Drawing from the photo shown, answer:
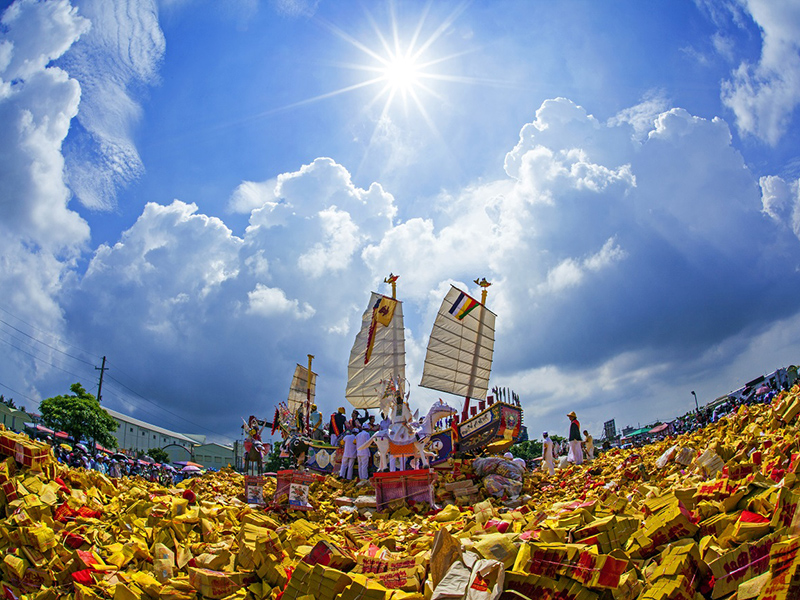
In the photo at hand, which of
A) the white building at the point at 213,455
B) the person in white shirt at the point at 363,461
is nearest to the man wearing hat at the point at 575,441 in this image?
the person in white shirt at the point at 363,461

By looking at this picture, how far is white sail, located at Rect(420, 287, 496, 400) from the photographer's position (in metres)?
33.9

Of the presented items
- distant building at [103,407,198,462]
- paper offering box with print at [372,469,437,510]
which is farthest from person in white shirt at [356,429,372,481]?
distant building at [103,407,198,462]

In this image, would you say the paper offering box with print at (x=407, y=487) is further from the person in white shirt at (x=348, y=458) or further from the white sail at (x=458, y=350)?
the white sail at (x=458, y=350)

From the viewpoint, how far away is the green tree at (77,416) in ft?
122

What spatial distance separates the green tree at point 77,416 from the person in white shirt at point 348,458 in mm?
23538

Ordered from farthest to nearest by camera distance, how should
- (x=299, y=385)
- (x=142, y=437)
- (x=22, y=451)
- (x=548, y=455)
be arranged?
(x=142, y=437)
(x=299, y=385)
(x=548, y=455)
(x=22, y=451)

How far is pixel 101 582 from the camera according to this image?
7855 mm

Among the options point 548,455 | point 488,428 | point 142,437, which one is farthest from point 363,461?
point 142,437

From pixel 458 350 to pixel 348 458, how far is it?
43.3 ft

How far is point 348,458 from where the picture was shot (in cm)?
2317

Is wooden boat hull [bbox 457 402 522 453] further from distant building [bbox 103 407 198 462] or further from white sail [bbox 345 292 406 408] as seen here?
distant building [bbox 103 407 198 462]

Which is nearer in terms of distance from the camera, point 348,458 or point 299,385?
point 348,458

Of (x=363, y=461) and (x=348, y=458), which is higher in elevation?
(x=348, y=458)

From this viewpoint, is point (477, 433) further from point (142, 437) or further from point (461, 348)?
point (142, 437)
